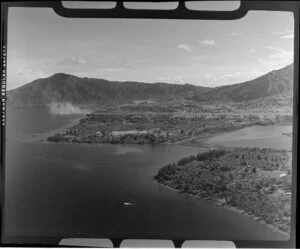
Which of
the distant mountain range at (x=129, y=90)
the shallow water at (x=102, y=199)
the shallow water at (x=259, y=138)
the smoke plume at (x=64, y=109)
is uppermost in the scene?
the distant mountain range at (x=129, y=90)

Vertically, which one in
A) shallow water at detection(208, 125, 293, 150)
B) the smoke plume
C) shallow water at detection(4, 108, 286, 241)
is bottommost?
shallow water at detection(4, 108, 286, 241)

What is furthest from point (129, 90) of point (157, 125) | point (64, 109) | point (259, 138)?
point (259, 138)

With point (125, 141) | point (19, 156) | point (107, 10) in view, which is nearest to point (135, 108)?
point (125, 141)

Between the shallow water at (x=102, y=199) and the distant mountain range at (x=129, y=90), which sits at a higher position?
the distant mountain range at (x=129, y=90)

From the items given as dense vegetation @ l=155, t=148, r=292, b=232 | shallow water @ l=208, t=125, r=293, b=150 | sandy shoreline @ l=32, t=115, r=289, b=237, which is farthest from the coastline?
shallow water @ l=208, t=125, r=293, b=150

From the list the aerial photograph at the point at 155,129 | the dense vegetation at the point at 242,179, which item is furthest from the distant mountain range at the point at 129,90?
the dense vegetation at the point at 242,179

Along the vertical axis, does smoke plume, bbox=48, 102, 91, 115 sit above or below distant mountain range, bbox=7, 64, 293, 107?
below

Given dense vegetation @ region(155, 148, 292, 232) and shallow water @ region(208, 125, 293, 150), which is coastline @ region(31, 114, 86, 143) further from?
shallow water @ region(208, 125, 293, 150)

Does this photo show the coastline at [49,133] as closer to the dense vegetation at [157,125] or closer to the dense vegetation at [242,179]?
the dense vegetation at [157,125]
